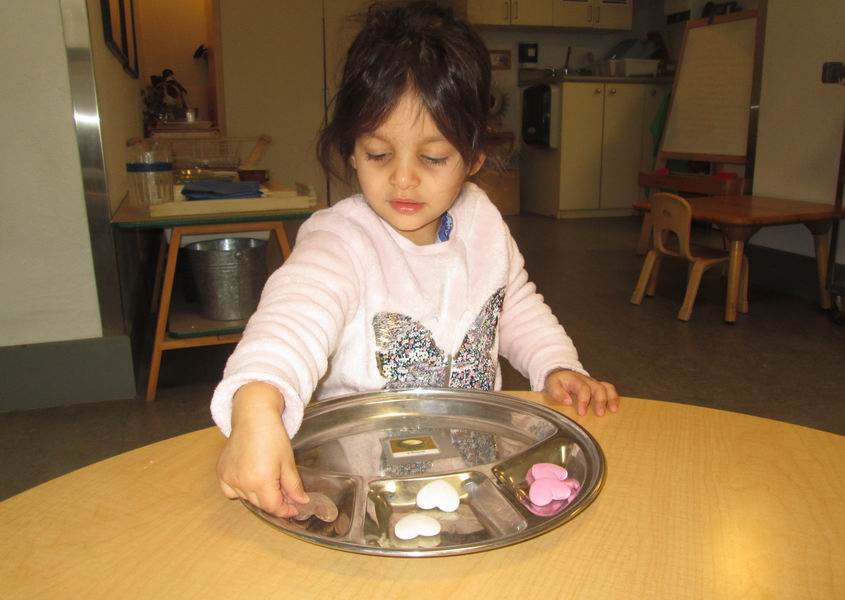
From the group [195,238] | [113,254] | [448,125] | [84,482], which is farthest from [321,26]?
[84,482]

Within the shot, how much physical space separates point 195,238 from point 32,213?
0.57m

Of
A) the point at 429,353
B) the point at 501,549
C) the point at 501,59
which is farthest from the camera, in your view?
the point at 501,59

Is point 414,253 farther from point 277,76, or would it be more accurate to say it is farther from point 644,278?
point 277,76

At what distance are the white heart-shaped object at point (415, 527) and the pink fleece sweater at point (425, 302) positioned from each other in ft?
0.94

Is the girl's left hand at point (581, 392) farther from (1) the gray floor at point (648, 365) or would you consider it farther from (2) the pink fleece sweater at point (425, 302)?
(1) the gray floor at point (648, 365)

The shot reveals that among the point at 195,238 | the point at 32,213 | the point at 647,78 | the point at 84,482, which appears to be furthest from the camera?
the point at 647,78

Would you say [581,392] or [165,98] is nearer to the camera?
[581,392]

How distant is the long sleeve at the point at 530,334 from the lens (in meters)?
0.87

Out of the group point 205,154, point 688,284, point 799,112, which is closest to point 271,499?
point 688,284

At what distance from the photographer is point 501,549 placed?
0.44 meters

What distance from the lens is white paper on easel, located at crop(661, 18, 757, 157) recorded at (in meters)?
3.84

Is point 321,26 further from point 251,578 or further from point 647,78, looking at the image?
point 251,578

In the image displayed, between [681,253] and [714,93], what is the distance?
61.7 inches

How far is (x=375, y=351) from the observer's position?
0.92 m
